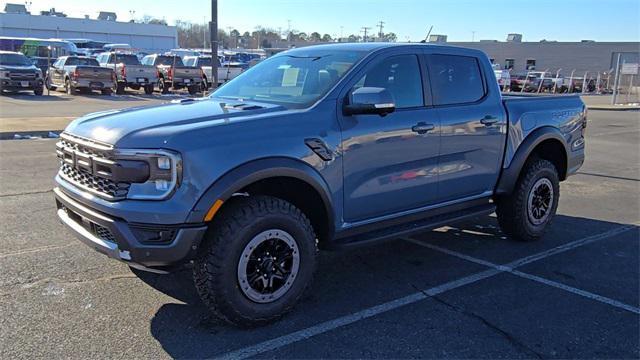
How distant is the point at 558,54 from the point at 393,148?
71.6m

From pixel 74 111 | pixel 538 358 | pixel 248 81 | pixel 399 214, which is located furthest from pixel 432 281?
pixel 74 111

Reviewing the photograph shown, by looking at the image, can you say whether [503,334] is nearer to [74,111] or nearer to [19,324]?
[19,324]

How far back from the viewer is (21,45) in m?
39.4

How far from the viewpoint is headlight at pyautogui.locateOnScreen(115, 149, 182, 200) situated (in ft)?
11.2

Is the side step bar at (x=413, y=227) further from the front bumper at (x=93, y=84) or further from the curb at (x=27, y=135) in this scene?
the front bumper at (x=93, y=84)

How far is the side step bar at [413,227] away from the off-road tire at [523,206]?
0.87ft

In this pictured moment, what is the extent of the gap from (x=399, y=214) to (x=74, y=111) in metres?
15.8

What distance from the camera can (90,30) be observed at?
91.4m

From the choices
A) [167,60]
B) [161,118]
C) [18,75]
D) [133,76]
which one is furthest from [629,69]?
[161,118]

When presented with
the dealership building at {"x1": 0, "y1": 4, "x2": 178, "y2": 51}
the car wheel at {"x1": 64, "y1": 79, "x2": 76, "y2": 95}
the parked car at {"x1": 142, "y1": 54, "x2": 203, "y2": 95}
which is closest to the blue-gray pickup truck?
the car wheel at {"x1": 64, "y1": 79, "x2": 76, "y2": 95}

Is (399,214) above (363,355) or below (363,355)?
above

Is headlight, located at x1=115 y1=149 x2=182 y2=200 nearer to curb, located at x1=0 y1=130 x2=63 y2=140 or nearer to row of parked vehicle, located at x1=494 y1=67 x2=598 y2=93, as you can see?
curb, located at x1=0 y1=130 x2=63 y2=140

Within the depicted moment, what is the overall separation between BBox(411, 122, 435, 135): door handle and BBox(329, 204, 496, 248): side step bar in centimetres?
77

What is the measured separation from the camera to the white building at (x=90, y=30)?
83.5m
